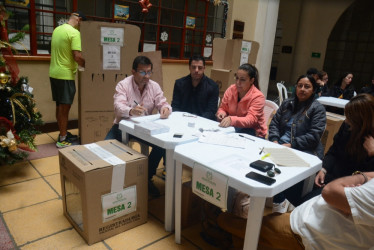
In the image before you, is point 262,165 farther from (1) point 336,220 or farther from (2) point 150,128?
(2) point 150,128

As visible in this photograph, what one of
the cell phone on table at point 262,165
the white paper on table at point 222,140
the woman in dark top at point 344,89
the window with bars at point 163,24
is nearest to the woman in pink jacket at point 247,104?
the white paper on table at point 222,140

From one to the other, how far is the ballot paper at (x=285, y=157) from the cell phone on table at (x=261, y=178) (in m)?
0.22

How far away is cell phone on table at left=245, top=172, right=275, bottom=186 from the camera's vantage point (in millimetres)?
1236

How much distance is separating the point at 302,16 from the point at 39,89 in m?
6.37

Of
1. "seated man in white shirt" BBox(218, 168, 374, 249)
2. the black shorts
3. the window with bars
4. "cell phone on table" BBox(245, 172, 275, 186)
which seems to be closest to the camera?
"seated man in white shirt" BBox(218, 168, 374, 249)

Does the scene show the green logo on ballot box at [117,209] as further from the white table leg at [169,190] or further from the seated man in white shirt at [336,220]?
the seated man in white shirt at [336,220]

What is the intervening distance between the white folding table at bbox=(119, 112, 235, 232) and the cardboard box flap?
0.42 feet

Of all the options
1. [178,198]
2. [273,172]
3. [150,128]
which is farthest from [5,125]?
[273,172]

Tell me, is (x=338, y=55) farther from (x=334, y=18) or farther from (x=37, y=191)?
(x=37, y=191)

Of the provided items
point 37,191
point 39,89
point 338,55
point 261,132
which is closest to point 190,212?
point 261,132

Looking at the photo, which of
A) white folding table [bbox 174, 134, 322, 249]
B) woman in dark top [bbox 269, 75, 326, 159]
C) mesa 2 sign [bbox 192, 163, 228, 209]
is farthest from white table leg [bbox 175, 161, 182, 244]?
woman in dark top [bbox 269, 75, 326, 159]

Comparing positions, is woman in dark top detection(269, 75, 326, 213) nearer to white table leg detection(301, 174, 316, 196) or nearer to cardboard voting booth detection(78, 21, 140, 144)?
white table leg detection(301, 174, 316, 196)

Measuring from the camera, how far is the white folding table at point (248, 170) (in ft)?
4.06

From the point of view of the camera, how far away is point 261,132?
8.12 feet
